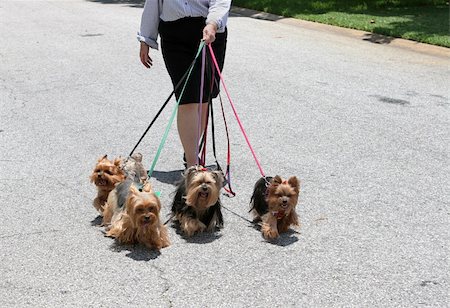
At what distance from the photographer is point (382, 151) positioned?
6.77 meters

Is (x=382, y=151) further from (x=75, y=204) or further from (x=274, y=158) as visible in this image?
(x=75, y=204)

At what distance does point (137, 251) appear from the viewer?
4.59 meters

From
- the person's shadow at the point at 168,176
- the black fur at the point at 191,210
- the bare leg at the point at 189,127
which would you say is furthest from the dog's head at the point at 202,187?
the person's shadow at the point at 168,176

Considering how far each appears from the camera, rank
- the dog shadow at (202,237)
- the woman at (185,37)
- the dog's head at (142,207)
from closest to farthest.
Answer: the dog's head at (142,207) → the dog shadow at (202,237) → the woman at (185,37)

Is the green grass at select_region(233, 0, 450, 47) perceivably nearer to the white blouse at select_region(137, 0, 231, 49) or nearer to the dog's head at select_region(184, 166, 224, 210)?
the white blouse at select_region(137, 0, 231, 49)

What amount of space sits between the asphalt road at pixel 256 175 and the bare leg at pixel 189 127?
39cm

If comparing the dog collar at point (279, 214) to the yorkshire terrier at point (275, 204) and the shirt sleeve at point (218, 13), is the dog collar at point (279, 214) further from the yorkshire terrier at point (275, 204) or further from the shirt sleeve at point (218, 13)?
the shirt sleeve at point (218, 13)

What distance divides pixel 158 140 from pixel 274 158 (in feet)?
4.27

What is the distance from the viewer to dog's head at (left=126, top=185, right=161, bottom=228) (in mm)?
4301

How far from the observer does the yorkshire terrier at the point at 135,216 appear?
432cm

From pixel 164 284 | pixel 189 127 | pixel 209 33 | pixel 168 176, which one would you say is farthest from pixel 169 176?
pixel 164 284

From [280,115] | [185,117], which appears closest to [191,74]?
[185,117]

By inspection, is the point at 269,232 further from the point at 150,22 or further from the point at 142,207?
the point at 150,22

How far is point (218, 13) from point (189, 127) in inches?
36.9
